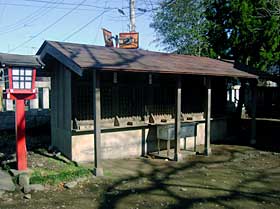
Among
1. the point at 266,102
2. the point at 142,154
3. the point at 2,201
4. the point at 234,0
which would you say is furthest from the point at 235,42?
the point at 2,201

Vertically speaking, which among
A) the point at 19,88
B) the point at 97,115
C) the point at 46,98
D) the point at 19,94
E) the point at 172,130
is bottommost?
the point at 172,130

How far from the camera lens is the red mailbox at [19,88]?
7.66 metres

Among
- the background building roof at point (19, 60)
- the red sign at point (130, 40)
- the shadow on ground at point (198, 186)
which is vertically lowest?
the shadow on ground at point (198, 186)

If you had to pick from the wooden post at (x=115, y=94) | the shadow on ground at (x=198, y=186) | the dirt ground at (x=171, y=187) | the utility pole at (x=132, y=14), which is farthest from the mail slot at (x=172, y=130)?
the utility pole at (x=132, y=14)

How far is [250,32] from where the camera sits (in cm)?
1620

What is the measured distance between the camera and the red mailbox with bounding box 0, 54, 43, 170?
25.1ft

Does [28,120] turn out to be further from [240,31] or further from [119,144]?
[240,31]

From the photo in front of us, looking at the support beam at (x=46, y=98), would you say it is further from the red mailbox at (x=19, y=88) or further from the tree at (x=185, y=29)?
the red mailbox at (x=19, y=88)

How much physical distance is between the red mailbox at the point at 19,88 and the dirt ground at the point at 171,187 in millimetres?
1545

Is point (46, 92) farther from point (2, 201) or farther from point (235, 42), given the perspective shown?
point (2, 201)

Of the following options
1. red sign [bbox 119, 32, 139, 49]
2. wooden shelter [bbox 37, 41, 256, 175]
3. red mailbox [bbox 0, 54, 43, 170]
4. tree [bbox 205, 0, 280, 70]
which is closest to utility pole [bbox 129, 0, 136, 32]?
red sign [bbox 119, 32, 139, 49]

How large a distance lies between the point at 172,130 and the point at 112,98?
2.11 metres

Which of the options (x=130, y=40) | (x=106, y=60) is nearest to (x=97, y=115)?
(x=106, y=60)

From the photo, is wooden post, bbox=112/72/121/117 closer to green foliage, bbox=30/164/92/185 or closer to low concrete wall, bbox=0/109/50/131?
green foliage, bbox=30/164/92/185
